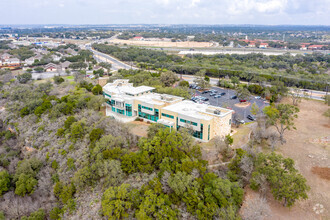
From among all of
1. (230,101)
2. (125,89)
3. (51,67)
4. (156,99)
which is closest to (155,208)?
(156,99)

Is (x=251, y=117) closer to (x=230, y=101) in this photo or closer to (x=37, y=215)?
(x=230, y=101)

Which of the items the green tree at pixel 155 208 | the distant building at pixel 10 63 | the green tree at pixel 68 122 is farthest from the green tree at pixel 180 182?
the distant building at pixel 10 63

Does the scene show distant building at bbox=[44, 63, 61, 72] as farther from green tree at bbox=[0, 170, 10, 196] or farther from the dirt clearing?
the dirt clearing

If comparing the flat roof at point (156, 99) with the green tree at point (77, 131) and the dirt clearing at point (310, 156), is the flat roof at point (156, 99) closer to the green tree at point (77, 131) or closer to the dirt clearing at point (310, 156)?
the green tree at point (77, 131)

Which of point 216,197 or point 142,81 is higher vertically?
point 142,81

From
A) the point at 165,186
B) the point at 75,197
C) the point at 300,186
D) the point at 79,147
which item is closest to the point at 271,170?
the point at 300,186

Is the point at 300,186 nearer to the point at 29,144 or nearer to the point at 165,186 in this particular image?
the point at 165,186
